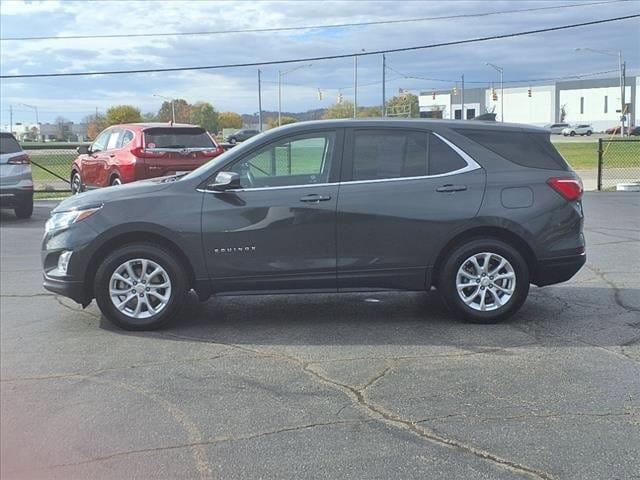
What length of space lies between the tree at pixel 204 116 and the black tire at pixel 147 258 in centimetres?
9692

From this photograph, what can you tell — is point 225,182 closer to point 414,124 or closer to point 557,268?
point 414,124

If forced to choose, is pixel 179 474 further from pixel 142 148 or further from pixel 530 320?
pixel 142 148

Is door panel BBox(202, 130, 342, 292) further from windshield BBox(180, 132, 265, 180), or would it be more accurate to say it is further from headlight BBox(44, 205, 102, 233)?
headlight BBox(44, 205, 102, 233)

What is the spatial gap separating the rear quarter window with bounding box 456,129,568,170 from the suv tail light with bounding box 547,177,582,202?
13cm

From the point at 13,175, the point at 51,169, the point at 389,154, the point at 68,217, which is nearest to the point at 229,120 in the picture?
the point at 51,169

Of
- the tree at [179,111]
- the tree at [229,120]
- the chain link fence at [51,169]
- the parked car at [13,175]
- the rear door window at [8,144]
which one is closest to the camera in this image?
the parked car at [13,175]

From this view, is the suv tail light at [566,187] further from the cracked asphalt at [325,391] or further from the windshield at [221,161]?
the windshield at [221,161]

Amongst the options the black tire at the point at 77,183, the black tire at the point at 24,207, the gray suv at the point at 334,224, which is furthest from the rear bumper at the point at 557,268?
the black tire at the point at 77,183

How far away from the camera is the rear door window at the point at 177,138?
45.7 feet

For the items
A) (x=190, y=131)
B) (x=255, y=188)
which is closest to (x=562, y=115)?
(x=190, y=131)

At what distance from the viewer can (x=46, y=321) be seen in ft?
21.4

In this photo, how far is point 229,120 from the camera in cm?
12681

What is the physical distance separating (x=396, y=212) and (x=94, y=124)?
320ft

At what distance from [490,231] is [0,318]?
456 cm
